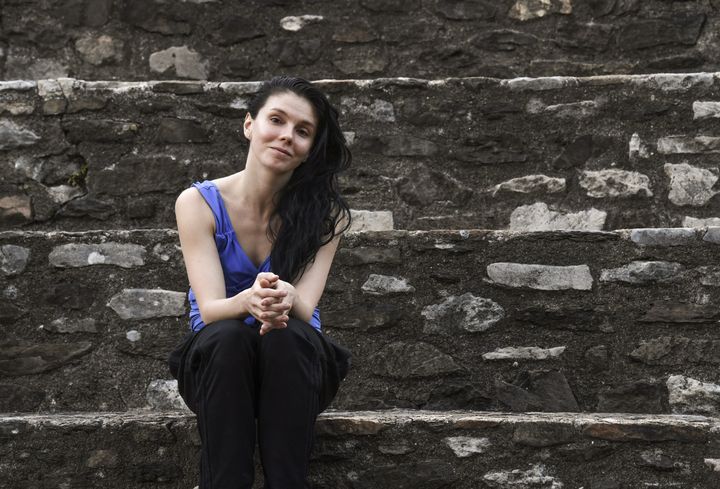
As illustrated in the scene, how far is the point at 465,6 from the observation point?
4.26 metres

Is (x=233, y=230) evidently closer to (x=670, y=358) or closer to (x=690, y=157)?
(x=670, y=358)

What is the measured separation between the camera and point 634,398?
3.02 metres

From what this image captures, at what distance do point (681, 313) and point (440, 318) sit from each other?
73 cm

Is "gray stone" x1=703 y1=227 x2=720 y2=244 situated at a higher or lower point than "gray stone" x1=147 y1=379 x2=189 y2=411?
higher

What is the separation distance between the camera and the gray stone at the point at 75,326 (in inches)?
123

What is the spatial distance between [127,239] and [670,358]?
5.63 feet

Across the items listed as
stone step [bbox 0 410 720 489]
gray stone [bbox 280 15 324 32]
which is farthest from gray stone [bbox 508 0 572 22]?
stone step [bbox 0 410 720 489]

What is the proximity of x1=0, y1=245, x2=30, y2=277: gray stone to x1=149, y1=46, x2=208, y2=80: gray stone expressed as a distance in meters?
1.37

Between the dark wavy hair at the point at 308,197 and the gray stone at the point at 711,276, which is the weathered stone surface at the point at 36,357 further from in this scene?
the gray stone at the point at 711,276

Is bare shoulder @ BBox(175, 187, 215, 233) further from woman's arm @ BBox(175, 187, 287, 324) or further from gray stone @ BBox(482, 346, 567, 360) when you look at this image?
gray stone @ BBox(482, 346, 567, 360)

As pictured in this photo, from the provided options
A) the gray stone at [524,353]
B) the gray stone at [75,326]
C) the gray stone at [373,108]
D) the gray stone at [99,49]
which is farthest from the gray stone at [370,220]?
the gray stone at [99,49]

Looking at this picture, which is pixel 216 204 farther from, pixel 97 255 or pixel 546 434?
pixel 546 434

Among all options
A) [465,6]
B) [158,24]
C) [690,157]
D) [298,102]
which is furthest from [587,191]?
[158,24]

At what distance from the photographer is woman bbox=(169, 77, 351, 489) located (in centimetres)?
226
